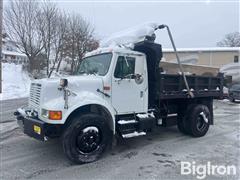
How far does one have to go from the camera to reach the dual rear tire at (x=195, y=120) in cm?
610

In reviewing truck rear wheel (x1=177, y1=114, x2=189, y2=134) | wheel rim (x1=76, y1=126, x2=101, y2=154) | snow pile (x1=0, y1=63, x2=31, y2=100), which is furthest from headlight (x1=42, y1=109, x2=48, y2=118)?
snow pile (x1=0, y1=63, x2=31, y2=100)

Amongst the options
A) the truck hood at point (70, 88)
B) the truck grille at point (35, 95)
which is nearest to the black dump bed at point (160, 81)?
the truck hood at point (70, 88)

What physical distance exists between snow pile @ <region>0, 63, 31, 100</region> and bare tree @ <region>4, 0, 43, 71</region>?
2.76 meters

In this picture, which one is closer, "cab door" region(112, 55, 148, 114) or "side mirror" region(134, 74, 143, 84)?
"cab door" region(112, 55, 148, 114)

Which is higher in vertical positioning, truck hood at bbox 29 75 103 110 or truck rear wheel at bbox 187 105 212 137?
truck hood at bbox 29 75 103 110

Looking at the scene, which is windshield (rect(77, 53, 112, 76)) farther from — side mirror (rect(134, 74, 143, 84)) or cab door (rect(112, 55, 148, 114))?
side mirror (rect(134, 74, 143, 84))

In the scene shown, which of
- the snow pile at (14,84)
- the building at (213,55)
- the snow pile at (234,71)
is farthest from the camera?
the building at (213,55)

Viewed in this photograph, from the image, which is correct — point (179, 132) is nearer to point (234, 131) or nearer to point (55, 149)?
point (234, 131)

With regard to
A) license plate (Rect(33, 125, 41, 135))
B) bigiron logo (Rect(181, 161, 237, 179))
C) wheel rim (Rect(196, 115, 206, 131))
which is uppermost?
license plate (Rect(33, 125, 41, 135))

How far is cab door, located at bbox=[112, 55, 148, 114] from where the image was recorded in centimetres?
→ 487

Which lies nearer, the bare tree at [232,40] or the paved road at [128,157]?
the paved road at [128,157]

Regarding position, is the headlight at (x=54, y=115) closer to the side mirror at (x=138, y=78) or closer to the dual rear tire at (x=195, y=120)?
the side mirror at (x=138, y=78)

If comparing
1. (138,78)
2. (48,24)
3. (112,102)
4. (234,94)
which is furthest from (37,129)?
(48,24)

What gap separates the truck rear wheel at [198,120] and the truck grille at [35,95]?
3.87m
